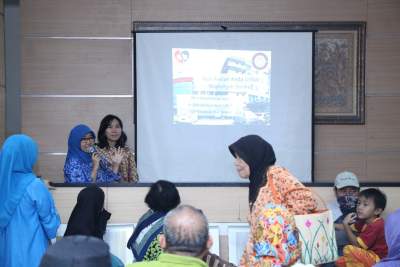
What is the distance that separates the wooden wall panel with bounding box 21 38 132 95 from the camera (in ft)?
20.6

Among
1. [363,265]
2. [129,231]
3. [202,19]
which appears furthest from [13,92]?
[363,265]

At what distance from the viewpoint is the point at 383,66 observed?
6.33m

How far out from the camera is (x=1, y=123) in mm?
5660

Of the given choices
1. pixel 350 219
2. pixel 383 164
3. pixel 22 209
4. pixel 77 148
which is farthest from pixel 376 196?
pixel 383 164

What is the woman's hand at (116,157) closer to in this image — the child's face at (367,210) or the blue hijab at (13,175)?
the blue hijab at (13,175)

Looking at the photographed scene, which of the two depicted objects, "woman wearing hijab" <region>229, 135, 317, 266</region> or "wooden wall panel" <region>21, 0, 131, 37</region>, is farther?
"wooden wall panel" <region>21, 0, 131, 37</region>

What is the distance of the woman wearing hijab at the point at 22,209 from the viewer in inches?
137

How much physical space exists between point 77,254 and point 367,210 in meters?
2.54

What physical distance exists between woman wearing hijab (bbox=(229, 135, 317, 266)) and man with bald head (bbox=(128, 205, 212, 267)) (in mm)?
676

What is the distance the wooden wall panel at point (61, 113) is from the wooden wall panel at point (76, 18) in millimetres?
642

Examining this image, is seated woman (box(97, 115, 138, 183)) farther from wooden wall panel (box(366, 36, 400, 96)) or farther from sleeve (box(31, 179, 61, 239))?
wooden wall panel (box(366, 36, 400, 96))

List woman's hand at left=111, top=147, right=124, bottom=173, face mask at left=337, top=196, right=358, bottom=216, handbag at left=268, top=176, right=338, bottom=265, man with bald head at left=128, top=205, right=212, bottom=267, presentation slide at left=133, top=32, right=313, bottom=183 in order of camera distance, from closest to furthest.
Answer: man with bald head at left=128, top=205, right=212, bottom=267, handbag at left=268, top=176, right=338, bottom=265, face mask at left=337, top=196, right=358, bottom=216, woman's hand at left=111, top=147, right=124, bottom=173, presentation slide at left=133, top=32, right=313, bottom=183

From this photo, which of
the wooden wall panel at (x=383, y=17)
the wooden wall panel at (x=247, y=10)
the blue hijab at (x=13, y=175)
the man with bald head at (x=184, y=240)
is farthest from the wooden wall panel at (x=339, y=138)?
the man with bald head at (x=184, y=240)

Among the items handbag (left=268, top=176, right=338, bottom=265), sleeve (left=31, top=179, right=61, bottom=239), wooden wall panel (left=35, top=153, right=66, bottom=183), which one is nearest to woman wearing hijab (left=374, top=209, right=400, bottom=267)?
handbag (left=268, top=176, right=338, bottom=265)
